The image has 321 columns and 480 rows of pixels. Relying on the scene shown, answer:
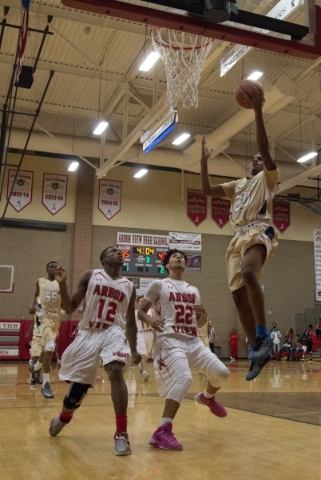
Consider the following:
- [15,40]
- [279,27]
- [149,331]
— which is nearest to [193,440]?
[279,27]

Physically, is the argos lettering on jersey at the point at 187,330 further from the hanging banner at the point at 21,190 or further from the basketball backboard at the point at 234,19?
the hanging banner at the point at 21,190

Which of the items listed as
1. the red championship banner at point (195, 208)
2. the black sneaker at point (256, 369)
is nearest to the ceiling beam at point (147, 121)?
the red championship banner at point (195, 208)

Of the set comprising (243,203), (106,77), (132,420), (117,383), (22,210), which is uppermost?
(106,77)

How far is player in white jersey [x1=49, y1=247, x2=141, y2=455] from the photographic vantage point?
15.9ft

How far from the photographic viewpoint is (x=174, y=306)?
215 inches

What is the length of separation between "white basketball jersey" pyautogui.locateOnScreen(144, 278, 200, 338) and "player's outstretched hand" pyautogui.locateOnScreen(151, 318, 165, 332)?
3.2 inches

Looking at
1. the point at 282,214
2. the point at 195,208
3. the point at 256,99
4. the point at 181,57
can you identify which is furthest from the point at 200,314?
the point at 282,214

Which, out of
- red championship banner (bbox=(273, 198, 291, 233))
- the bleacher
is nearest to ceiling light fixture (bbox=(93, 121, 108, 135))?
red championship banner (bbox=(273, 198, 291, 233))

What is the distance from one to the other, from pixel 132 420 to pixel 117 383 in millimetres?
1732

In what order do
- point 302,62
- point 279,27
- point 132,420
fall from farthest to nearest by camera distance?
point 302,62 → point 132,420 → point 279,27

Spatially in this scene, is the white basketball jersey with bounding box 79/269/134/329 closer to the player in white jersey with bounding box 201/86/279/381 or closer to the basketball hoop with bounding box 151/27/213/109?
the player in white jersey with bounding box 201/86/279/381

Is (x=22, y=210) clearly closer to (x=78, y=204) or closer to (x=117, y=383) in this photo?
(x=78, y=204)

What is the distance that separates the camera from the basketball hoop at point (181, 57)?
29.8ft

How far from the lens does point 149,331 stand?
13.2 meters
